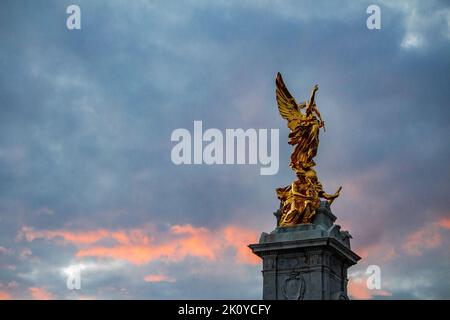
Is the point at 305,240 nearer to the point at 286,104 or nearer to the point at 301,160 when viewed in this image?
the point at 301,160

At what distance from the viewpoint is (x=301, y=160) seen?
40062 mm

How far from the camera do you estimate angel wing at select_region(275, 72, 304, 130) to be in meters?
41.0

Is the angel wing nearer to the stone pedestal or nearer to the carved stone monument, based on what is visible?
the carved stone monument

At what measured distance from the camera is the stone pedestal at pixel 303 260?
37.0 metres

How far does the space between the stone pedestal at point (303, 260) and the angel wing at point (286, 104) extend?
4.82 meters

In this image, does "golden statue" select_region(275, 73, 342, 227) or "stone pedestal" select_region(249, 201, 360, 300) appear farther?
"golden statue" select_region(275, 73, 342, 227)

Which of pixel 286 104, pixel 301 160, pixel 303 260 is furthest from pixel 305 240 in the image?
pixel 286 104

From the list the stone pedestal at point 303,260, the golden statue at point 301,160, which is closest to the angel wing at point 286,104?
the golden statue at point 301,160

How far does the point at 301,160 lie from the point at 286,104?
10.1 feet

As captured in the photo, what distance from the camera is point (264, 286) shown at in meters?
37.8

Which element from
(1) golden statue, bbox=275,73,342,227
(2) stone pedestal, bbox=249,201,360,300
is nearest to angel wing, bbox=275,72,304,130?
(1) golden statue, bbox=275,73,342,227
